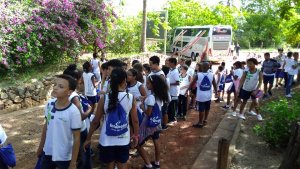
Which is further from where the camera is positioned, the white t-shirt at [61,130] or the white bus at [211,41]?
the white bus at [211,41]

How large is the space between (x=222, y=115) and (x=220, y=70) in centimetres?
153

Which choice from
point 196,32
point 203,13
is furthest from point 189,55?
point 203,13

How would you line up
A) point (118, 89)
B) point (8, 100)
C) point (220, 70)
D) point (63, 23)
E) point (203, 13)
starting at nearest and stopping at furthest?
point (118, 89), point (8, 100), point (220, 70), point (63, 23), point (203, 13)

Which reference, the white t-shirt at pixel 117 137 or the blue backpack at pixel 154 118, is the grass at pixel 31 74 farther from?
the white t-shirt at pixel 117 137

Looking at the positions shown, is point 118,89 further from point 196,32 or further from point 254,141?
point 196,32

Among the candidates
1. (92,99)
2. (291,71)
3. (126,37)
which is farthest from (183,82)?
(126,37)

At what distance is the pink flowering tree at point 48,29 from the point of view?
320 inches

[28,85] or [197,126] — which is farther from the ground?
[28,85]

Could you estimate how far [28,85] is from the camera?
803 centimetres

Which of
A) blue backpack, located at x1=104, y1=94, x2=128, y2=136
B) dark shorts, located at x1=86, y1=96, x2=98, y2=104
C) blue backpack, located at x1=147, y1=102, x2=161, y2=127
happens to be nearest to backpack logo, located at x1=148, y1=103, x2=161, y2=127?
blue backpack, located at x1=147, y1=102, x2=161, y2=127

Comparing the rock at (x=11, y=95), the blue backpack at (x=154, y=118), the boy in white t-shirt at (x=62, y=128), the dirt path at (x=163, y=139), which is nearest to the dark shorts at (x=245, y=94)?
the dirt path at (x=163, y=139)

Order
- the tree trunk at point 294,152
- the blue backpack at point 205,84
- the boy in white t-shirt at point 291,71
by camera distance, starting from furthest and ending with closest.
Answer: the boy in white t-shirt at point 291,71 < the blue backpack at point 205,84 < the tree trunk at point 294,152

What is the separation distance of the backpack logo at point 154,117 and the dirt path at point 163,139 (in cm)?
84

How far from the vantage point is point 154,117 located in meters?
4.39
